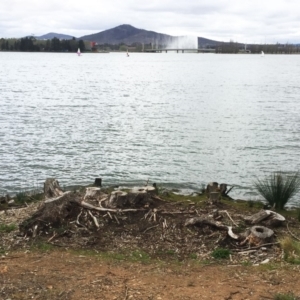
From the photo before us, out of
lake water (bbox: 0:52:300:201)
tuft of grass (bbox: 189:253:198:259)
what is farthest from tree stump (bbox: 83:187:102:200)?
lake water (bbox: 0:52:300:201)

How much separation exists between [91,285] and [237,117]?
24.5 meters

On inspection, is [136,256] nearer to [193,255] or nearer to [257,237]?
[193,255]

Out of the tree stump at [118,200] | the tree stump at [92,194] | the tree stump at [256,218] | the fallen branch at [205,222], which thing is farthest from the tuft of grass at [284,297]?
the tree stump at [92,194]

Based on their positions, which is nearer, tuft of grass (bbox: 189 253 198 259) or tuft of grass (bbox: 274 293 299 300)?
tuft of grass (bbox: 274 293 299 300)

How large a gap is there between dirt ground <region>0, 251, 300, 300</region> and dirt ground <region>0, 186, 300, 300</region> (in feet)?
0.04

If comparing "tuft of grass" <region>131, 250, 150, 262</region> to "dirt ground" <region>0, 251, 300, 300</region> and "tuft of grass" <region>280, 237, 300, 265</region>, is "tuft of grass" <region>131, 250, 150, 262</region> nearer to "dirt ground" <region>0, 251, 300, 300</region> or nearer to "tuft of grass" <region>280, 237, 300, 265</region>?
"dirt ground" <region>0, 251, 300, 300</region>

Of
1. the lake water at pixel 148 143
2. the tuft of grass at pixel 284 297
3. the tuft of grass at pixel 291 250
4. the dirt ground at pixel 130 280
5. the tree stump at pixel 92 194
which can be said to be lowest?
the lake water at pixel 148 143

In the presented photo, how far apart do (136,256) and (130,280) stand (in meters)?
0.97

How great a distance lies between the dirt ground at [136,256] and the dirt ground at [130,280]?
0.04 ft

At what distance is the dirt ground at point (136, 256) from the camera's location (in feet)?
19.1

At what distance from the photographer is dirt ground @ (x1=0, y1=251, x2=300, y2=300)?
18.6ft

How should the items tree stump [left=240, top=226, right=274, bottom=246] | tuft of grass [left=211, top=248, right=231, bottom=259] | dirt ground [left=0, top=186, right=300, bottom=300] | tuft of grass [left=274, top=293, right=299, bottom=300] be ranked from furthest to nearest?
tree stump [left=240, top=226, right=274, bottom=246], tuft of grass [left=211, top=248, right=231, bottom=259], dirt ground [left=0, top=186, right=300, bottom=300], tuft of grass [left=274, top=293, right=299, bottom=300]

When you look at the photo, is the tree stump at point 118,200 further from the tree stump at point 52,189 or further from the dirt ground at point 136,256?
the tree stump at point 52,189

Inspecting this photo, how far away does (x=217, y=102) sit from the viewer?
126 ft
